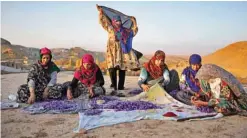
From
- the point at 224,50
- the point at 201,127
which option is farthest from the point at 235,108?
the point at 224,50

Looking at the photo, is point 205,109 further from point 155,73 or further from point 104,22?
point 104,22

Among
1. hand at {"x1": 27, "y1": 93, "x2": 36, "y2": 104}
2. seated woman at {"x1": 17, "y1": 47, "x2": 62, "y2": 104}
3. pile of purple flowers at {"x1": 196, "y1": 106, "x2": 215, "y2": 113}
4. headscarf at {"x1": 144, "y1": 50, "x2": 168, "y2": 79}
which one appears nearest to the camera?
pile of purple flowers at {"x1": 196, "y1": 106, "x2": 215, "y2": 113}

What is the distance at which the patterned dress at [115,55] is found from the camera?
833cm

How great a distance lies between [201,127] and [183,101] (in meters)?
1.73

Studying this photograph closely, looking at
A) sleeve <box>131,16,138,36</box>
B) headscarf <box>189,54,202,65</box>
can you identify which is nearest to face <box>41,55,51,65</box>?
headscarf <box>189,54,202,65</box>

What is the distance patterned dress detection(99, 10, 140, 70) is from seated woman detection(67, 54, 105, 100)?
156 centimetres

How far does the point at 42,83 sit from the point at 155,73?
2.42 meters

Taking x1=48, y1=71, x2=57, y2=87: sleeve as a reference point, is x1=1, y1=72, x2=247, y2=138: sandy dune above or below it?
below

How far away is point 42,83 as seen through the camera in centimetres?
650

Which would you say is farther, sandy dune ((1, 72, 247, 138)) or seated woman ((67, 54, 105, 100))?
seated woman ((67, 54, 105, 100))

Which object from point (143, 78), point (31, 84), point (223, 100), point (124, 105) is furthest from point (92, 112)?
point (223, 100)

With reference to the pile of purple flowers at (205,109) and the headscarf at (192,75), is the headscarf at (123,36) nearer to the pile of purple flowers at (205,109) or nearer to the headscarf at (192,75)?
the headscarf at (192,75)

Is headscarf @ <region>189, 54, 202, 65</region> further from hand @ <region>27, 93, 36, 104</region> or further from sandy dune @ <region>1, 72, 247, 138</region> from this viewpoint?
hand @ <region>27, 93, 36, 104</region>

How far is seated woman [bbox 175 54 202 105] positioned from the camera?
637 centimetres
